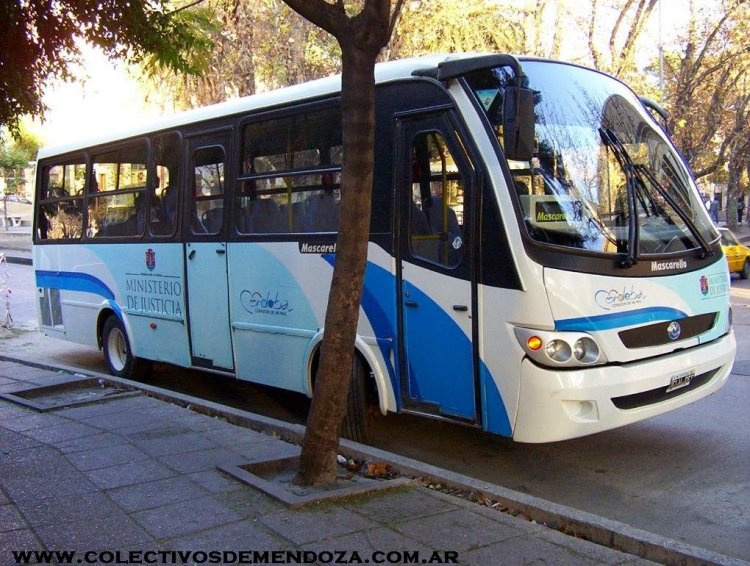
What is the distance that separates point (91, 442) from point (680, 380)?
4.47 meters

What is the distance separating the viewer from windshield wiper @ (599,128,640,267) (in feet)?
16.9

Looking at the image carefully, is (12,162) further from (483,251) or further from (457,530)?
(457,530)

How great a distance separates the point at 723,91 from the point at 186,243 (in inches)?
787

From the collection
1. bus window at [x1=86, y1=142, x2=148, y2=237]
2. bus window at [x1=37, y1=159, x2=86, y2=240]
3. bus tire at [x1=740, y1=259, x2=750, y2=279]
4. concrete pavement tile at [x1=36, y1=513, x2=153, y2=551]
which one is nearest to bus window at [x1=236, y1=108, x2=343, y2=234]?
bus window at [x1=86, y1=142, x2=148, y2=237]

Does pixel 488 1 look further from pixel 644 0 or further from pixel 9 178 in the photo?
pixel 9 178

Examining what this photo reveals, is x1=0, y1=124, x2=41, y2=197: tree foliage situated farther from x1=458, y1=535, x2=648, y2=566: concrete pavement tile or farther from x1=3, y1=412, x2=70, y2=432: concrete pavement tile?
x1=458, y1=535, x2=648, y2=566: concrete pavement tile

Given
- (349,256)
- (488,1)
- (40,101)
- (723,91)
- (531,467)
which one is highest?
(488,1)

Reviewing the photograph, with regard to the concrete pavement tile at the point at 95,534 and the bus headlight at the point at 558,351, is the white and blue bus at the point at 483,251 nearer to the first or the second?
the bus headlight at the point at 558,351

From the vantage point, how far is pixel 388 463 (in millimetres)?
5332

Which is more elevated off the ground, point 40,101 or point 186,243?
point 40,101

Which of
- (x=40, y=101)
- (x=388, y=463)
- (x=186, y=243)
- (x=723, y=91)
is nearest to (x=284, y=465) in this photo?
(x=388, y=463)

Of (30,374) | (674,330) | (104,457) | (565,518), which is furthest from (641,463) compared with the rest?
(30,374)

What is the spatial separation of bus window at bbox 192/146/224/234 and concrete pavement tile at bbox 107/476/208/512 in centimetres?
309

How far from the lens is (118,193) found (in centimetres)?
916
